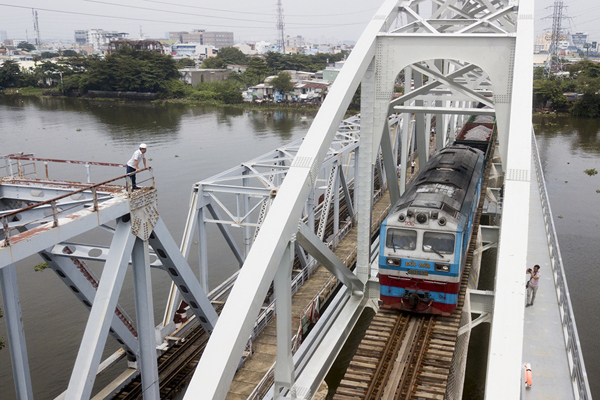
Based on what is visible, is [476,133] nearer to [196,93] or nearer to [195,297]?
[195,297]

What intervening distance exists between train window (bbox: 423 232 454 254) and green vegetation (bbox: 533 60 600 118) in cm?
6108

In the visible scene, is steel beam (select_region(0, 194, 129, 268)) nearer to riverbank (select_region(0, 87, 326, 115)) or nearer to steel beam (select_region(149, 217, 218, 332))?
steel beam (select_region(149, 217, 218, 332))

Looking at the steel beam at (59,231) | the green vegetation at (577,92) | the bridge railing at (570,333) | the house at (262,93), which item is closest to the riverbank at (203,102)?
the house at (262,93)

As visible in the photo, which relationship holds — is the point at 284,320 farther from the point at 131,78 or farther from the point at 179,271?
the point at 131,78

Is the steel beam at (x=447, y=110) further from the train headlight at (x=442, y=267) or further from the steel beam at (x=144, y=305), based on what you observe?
the steel beam at (x=144, y=305)

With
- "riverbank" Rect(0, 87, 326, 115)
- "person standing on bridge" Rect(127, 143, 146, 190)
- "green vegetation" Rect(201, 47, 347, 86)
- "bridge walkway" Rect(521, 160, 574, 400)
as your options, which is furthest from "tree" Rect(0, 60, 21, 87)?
"bridge walkway" Rect(521, 160, 574, 400)

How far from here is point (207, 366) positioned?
22.9ft

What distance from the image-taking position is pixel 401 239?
41.5 ft

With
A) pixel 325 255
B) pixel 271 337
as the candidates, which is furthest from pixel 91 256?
pixel 271 337

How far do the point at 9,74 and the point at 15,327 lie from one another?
93642mm

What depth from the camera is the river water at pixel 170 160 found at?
1653cm

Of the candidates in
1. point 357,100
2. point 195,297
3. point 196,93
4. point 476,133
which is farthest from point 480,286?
point 196,93

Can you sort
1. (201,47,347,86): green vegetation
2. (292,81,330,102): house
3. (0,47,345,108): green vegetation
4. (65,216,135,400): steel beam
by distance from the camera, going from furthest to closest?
(201,47,347,86): green vegetation
(0,47,345,108): green vegetation
(292,81,330,102): house
(65,216,135,400): steel beam

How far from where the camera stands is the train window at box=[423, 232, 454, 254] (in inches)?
482
